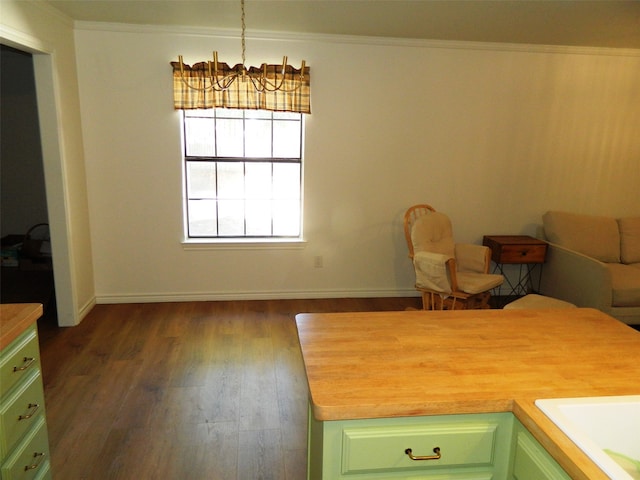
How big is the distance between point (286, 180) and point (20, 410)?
3.10 m

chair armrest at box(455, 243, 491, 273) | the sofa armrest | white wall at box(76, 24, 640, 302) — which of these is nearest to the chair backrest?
chair armrest at box(455, 243, 491, 273)

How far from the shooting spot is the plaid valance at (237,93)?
3838 mm

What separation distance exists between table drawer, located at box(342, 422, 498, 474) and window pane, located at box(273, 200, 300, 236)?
3.34 meters

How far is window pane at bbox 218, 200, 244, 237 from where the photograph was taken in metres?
4.33

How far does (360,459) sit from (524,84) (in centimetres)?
413

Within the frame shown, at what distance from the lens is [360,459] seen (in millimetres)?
1215

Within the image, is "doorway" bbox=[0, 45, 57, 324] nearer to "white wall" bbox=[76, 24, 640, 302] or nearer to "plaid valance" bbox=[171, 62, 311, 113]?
"white wall" bbox=[76, 24, 640, 302]

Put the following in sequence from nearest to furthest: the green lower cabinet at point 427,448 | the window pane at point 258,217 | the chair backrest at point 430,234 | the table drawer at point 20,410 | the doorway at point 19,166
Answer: the green lower cabinet at point 427,448 < the table drawer at point 20,410 < the chair backrest at point 430,234 < the window pane at point 258,217 < the doorway at point 19,166

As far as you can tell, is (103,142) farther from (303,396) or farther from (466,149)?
(466,149)

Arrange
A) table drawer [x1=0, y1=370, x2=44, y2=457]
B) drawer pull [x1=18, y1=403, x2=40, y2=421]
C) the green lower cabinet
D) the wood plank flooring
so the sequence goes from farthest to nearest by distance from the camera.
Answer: the wood plank flooring
drawer pull [x1=18, y1=403, x2=40, y2=421]
table drawer [x1=0, y1=370, x2=44, y2=457]
the green lower cabinet

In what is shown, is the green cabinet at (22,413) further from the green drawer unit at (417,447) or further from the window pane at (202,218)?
the window pane at (202,218)

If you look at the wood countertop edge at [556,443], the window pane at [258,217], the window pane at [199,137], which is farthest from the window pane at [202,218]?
the wood countertop edge at [556,443]

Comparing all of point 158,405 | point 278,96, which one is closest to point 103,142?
point 278,96

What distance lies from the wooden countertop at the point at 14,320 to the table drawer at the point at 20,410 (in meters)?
0.20
